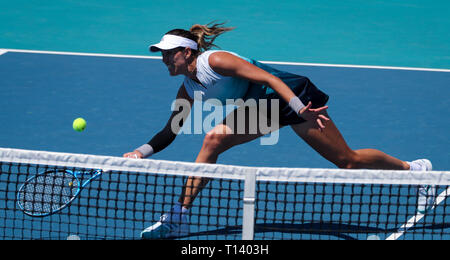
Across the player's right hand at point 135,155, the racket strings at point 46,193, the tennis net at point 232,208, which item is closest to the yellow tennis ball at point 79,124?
the tennis net at point 232,208

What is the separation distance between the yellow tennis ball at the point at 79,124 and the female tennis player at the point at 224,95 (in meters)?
1.97

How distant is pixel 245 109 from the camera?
4.43 m

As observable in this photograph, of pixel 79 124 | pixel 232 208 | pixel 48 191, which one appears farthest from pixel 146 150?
pixel 79 124

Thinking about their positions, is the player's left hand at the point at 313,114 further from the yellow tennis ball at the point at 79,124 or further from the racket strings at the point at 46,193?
the yellow tennis ball at the point at 79,124

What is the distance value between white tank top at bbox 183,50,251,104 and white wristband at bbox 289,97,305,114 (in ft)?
1.50

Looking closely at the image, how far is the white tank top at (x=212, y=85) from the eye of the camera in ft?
13.9

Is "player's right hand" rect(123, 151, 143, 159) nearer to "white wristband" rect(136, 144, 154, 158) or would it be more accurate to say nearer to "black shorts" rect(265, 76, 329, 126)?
"white wristband" rect(136, 144, 154, 158)

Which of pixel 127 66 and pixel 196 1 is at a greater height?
pixel 196 1

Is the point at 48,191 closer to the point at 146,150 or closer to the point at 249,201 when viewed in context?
the point at 146,150

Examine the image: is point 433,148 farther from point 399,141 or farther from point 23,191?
point 23,191

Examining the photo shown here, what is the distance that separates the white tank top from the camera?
13.9 feet
